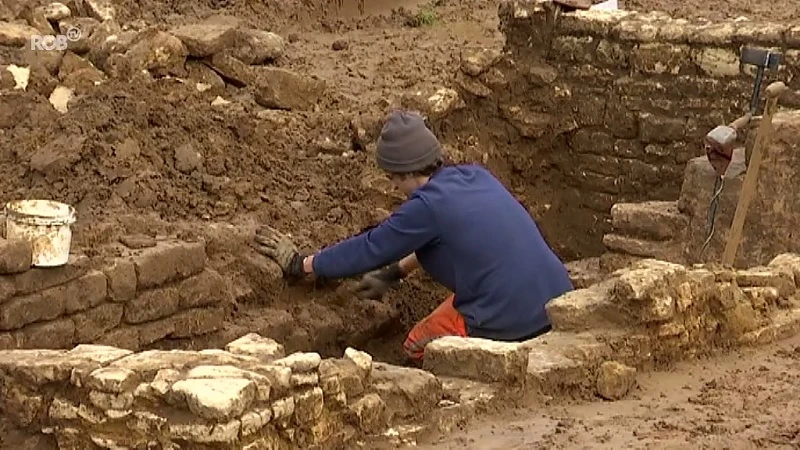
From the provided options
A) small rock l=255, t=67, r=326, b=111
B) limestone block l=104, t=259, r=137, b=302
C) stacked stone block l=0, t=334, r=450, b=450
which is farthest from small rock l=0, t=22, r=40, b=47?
stacked stone block l=0, t=334, r=450, b=450

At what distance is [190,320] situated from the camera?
20.0ft

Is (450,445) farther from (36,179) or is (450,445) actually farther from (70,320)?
(36,179)

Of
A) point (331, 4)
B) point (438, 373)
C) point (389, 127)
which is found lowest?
point (331, 4)

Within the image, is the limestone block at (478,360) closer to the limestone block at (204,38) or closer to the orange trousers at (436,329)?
the orange trousers at (436,329)

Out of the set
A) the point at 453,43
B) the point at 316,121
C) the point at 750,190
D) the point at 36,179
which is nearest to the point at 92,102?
the point at 36,179

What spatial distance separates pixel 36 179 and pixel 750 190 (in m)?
3.70

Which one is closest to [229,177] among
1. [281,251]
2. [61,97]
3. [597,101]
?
[281,251]

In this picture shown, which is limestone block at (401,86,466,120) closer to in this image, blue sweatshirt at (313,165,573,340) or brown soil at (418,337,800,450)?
blue sweatshirt at (313,165,573,340)

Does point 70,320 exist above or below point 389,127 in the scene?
below

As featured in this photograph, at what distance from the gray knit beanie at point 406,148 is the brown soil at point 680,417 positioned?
1.50 m

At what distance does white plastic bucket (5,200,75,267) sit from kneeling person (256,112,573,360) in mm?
1284

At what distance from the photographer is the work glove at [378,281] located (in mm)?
6789

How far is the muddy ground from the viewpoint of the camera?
655cm

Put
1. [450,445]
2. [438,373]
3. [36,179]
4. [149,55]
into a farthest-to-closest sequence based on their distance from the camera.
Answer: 1. [149,55]
2. [36,179]
3. [438,373]
4. [450,445]
